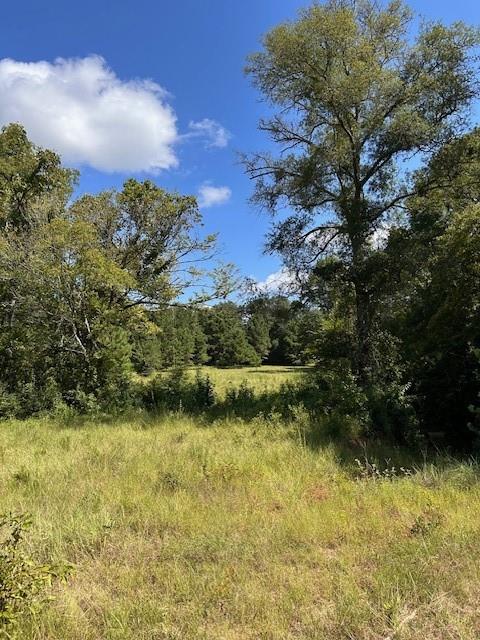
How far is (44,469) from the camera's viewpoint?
6.96m

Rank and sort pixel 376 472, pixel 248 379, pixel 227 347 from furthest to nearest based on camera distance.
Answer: pixel 227 347
pixel 248 379
pixel 376 472

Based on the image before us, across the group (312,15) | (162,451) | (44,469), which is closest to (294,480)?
(162,451)

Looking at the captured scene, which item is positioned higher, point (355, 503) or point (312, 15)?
point (312, 15)

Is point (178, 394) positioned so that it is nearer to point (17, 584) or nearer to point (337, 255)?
point (337, 255)

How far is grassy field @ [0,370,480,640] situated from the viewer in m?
2.99

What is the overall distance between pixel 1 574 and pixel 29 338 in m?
12.4

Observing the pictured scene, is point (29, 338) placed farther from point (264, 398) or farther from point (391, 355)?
point (391, 355)

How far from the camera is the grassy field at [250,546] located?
299cm

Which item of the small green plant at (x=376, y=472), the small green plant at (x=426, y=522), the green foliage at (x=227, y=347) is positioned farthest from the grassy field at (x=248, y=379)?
the green foliage at (x=227, y=347)

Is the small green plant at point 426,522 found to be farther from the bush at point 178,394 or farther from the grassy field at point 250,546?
the bush at point 178,394

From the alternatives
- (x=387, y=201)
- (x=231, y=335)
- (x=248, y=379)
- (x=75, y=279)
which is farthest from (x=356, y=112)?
(x=231, y=335)

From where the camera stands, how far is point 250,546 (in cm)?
409

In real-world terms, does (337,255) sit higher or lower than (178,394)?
higher

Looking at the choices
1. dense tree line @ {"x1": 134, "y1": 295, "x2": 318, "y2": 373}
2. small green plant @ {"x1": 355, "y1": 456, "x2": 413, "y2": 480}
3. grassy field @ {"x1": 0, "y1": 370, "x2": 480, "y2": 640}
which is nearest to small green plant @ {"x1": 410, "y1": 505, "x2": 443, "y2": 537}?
grassy field @ {"x1": 0, "y1": 370, "x2": 480, "y2": 640}
